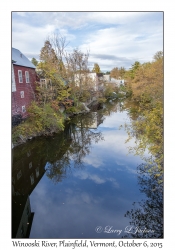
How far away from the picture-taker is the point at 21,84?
1706 cm

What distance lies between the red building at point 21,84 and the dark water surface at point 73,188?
3801 mm

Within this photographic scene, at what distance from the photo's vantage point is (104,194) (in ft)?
26.9

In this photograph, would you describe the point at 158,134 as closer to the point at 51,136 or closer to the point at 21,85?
the point at 51,136

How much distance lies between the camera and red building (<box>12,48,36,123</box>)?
15.7 metres

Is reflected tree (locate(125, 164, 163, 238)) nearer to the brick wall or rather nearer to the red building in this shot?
the red building

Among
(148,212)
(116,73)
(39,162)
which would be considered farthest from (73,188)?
(116,73)

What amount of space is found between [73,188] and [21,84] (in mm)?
12455

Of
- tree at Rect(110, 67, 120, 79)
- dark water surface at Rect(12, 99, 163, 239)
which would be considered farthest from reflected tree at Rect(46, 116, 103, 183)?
tree at Rect(110, 67, 120, 79)

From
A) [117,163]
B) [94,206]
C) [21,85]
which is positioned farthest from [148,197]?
[21,85]

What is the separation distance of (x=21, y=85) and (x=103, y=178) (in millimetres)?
12607

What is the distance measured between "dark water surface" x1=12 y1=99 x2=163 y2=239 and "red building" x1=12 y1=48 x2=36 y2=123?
3.80m

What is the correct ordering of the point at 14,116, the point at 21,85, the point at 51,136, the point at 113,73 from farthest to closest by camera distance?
the point at 113,73, the point at 21,85, the point at 51,136, the point at 14,116

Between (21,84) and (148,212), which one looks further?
(21,84)

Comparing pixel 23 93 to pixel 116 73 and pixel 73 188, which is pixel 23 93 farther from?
pixel 116 73
